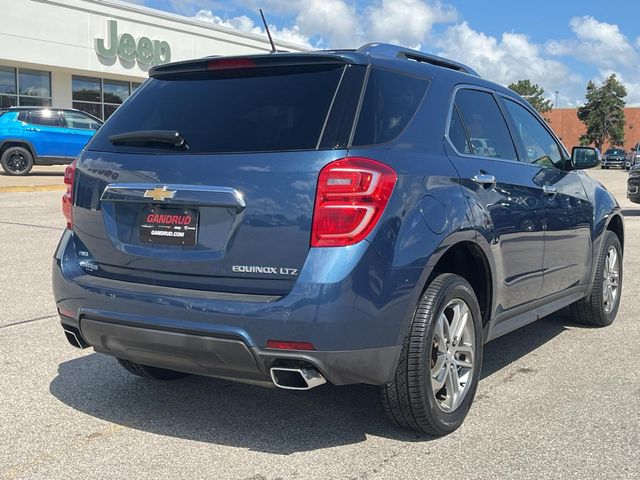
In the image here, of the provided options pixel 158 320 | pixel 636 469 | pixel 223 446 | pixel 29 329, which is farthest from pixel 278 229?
pixel 29 329

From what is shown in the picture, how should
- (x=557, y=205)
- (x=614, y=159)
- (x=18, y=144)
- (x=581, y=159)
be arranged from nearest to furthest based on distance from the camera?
(x=557, y=205)
(x=581, y=159)
(x=18, y=144)
(x=614, y=159)

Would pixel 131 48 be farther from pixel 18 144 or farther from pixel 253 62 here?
pixel 253 62

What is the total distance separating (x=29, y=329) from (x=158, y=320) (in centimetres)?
263

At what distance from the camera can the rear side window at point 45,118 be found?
19.6 meters

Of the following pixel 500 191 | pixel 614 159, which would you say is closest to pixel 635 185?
pixel 500 191

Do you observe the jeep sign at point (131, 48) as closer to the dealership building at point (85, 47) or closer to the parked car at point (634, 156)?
the dealership building at point (85, 47)

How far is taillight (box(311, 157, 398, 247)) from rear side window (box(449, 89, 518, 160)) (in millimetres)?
1170

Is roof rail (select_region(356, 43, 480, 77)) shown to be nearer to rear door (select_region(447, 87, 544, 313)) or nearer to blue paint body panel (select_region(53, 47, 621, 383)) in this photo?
blue paint body panel (select_region(53, 47, 621, 383))

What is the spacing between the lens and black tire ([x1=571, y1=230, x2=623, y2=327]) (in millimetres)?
5684

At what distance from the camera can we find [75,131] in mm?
20094

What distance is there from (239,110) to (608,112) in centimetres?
7470

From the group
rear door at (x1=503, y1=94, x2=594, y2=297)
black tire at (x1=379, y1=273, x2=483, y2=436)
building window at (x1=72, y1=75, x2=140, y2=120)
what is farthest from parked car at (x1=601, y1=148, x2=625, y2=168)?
black tire at (x1=379, y1=273, x2=483, y2=436)

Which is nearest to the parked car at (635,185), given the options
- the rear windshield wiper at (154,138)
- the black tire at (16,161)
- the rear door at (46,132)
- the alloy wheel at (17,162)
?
the rear windshield wiper at (154,138)

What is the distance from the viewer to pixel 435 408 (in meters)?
3.51
